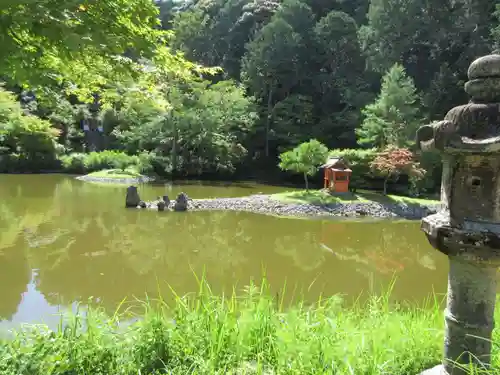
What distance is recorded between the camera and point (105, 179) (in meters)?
18.0

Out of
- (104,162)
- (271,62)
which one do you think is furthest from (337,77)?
(104,162)

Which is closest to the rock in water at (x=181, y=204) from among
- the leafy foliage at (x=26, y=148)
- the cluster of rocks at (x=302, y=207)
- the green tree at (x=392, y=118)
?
the cluster of rocks at (x=302, y=207)

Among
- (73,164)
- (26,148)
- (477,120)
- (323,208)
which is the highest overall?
(477,120)

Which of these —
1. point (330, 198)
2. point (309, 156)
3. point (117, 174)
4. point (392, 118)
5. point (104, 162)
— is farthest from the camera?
point (104, 162)

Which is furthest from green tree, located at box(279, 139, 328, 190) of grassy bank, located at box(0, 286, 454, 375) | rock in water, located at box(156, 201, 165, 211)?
grassy bank, located at box(0, 286, 454, 375)

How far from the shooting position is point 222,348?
2.01 m

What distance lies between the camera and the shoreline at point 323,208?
12.0m

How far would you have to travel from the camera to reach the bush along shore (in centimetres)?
1194

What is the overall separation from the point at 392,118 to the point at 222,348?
15905 mm

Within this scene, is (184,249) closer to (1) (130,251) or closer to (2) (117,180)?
(1) (130,251)

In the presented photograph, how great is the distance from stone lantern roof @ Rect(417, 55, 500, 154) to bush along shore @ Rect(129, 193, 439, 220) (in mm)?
10206

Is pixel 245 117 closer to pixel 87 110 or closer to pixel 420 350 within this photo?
pixel 87 110

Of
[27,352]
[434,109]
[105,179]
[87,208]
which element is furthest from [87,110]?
[27,352]

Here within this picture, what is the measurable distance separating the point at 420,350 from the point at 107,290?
4.34 metres
